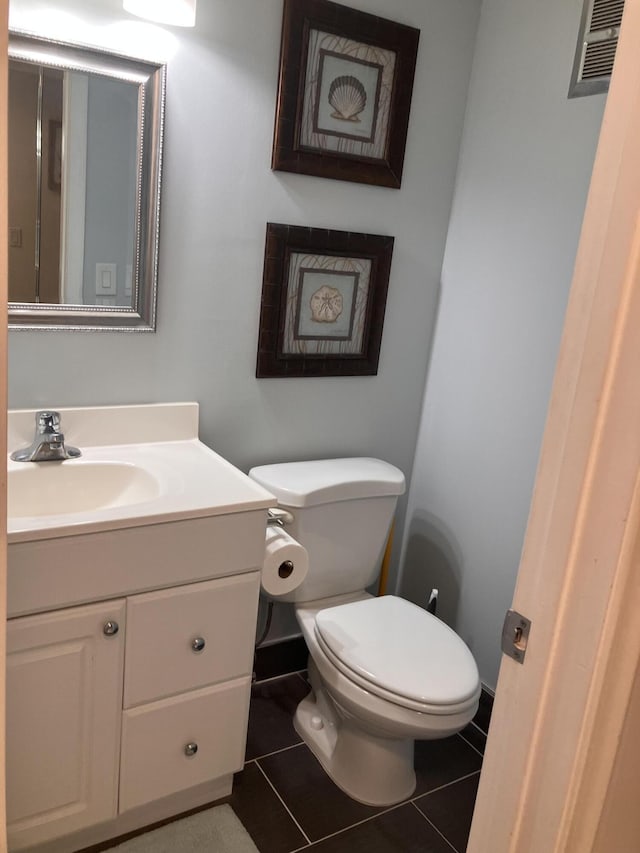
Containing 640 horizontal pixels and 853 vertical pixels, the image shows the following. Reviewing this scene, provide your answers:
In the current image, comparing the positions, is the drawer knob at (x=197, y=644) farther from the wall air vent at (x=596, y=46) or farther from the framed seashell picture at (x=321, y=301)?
the wall air vent at (x=596, y=46)

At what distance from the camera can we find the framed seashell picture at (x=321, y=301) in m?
1.93

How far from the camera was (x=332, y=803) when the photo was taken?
1.79 metres

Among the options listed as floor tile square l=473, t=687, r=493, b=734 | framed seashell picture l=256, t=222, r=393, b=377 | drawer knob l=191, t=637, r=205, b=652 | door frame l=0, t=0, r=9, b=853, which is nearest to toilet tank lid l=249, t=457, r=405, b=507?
framed seashell picture l=256, t=222, r=393, b=377

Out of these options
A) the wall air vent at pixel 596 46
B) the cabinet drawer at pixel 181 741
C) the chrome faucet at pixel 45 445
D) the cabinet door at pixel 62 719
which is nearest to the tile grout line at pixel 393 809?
the cabinet drawer at pixel 181 741

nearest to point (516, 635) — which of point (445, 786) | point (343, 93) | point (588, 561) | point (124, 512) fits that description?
point (588, 561)

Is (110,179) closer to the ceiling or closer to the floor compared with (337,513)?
closer to the ceiling

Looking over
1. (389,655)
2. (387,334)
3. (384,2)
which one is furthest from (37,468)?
(384,2)

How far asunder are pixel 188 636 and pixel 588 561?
3.33ft

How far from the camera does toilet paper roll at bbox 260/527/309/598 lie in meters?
1.65

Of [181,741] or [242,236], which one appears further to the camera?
[242,236]

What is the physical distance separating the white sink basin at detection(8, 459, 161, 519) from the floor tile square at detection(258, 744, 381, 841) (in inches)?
33.4

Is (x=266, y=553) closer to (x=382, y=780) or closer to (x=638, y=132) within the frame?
(x=382, y=780)

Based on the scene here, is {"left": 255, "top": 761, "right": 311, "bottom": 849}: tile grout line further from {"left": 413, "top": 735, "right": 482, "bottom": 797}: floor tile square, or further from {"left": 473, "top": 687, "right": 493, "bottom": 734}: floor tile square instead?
{"left": 473, "top": 687, "right": 493, "bottom": 734}: floor tile square

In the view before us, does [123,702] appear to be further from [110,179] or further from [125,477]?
[110,179]
